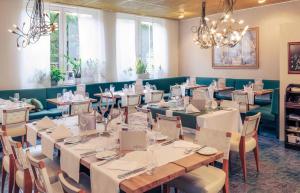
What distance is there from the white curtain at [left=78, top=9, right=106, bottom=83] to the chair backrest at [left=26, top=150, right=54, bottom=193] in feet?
18.7

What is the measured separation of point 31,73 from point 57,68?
0.74 meters

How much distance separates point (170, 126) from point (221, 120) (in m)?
1.25

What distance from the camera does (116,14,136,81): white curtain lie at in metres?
8.38

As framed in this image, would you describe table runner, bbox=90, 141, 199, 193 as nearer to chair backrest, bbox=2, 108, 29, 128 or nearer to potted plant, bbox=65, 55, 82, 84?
chair backrest, bbox=2, 108, 29, 128

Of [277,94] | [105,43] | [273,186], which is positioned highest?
[105,43]

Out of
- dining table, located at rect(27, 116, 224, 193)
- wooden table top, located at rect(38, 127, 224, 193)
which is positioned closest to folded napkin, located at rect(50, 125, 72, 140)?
dining table, located at rect(27, 116, 224, 193)

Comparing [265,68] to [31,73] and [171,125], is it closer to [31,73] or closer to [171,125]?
[171,125]

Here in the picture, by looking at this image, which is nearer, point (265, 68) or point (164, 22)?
point (265, 68)

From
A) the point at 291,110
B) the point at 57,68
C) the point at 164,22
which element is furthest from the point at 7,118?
the point at 164,22

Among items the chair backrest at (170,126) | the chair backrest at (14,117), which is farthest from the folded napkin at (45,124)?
the chair backrest at (14,117)

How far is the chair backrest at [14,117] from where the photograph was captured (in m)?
4.59

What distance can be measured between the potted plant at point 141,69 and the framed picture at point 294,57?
4746 millimetres

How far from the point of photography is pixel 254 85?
7.15 meters

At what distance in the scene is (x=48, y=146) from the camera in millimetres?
2805
